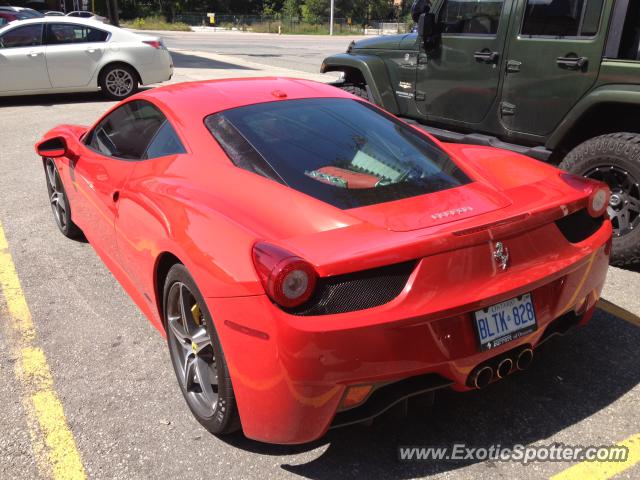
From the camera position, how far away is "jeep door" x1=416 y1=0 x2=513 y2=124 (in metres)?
5.20

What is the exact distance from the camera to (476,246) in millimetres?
2180

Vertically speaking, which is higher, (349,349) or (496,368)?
(349,349)

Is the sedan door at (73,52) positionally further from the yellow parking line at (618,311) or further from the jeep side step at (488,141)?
the yellow parking line at (618,311)

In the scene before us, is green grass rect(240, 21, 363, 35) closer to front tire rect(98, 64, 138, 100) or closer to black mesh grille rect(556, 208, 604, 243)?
front tire rect(98, 64, 138, 100)

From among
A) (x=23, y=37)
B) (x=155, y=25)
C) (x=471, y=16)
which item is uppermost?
(x=471, y=16)

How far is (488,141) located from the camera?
530 cm

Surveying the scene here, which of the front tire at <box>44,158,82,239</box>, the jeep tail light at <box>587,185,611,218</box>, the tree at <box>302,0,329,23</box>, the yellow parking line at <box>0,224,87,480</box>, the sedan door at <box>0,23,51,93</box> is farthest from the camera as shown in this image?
the tree at <box>302,0,329,23</box>

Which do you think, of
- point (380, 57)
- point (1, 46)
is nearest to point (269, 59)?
point (1, 46)

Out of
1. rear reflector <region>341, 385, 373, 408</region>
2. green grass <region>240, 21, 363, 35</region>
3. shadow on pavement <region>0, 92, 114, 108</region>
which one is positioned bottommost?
green grass <region>240, 21, 363, 35</region>

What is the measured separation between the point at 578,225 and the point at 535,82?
2614 mm

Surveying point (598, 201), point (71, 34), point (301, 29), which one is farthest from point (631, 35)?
point (301, 29)

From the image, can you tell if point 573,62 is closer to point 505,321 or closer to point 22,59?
point 505,321

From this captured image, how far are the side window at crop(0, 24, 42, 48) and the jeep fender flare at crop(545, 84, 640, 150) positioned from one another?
9846mm

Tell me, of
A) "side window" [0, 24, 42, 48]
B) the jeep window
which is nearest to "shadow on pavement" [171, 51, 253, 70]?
"side window" [0, 24, 42, 48]
